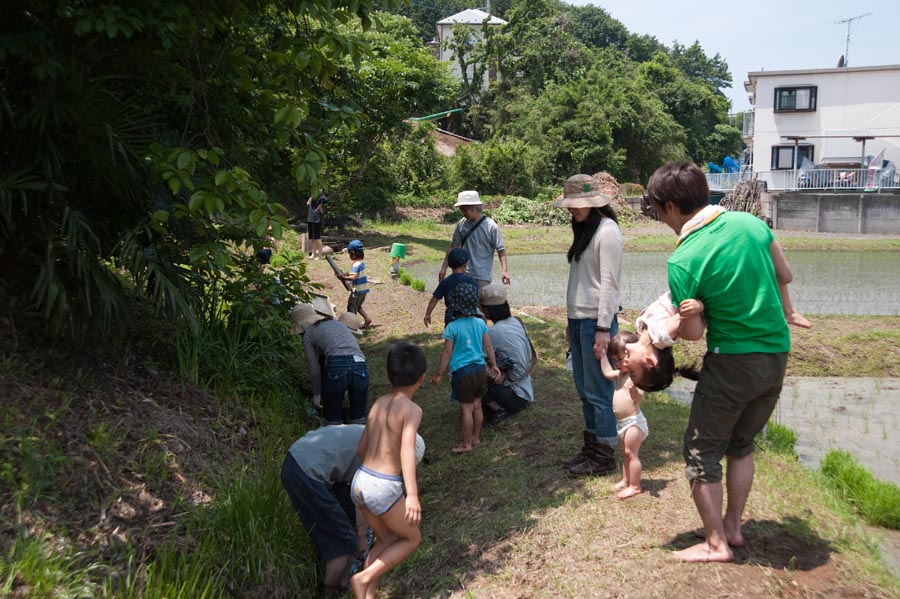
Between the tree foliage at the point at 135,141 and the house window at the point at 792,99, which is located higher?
the house window at the point at 792,99

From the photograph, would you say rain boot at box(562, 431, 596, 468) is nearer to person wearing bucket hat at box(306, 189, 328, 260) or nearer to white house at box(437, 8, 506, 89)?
person wearing bucket hat at box(306, 189, 328, 260)

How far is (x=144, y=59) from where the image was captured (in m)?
5.79

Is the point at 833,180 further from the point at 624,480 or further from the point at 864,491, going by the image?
the point at 624,480

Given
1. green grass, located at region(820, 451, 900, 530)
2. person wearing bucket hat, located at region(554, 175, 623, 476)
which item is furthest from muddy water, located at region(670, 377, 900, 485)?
person wearing bucket hat, located at region(554, 175, 623, 476)

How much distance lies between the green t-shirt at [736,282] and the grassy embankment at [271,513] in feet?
3.88

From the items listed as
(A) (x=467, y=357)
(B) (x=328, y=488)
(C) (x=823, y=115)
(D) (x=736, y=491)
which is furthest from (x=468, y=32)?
(D) (x=736, y=491)

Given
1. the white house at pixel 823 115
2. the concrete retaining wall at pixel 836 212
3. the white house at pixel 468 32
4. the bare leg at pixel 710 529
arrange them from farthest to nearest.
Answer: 1. the white house at pixel 468 32
2. the white house at pixel 823 115
3. the concrete retaining wall at pixel 836 212
4. the bare leg at pixel 710 529

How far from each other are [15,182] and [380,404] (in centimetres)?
301

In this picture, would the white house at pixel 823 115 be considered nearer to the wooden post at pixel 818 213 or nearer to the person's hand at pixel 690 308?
the wooden post at pixel 818 213

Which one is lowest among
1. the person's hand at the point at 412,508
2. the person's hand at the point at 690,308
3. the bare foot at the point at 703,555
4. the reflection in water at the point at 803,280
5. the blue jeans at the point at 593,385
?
the reflection in water at the point at 803,280

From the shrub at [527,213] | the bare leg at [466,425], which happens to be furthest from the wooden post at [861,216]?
the bare leg at [466,425]

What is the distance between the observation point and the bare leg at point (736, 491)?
3.87 meters

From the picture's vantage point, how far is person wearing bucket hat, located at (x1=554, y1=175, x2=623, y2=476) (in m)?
4.88

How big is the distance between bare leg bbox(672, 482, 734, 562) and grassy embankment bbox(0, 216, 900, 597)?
0.06m
